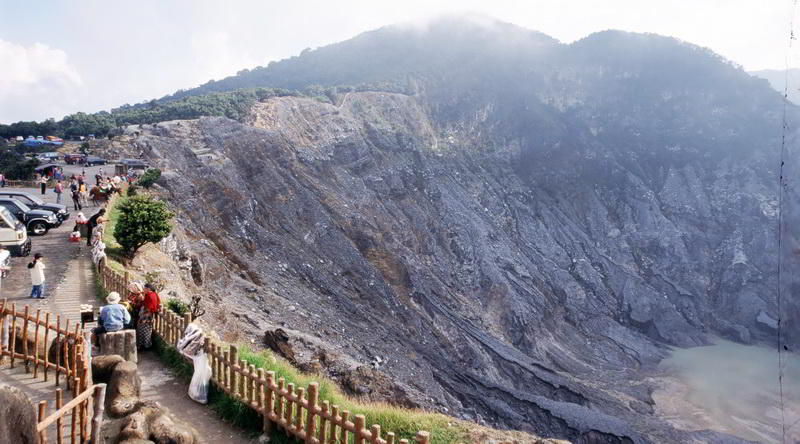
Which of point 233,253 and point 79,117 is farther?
point 79,117

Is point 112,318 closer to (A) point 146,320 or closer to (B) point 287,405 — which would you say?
(A) point 146,320

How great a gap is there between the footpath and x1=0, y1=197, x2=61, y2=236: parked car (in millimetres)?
336

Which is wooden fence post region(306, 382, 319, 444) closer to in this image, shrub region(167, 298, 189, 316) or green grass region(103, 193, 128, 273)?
shrub region(167, 298, 189, 316)

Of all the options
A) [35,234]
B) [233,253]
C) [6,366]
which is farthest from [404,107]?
[6,366]

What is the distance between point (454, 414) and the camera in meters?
24.6

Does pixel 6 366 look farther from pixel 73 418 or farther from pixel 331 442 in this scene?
pixel 331 442

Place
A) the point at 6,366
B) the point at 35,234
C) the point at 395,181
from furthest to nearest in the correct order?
the point at 395,181, the point at 35,234, the point at 6,366

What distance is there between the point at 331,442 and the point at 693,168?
2290 inches

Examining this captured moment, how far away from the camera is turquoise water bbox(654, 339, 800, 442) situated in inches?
1121

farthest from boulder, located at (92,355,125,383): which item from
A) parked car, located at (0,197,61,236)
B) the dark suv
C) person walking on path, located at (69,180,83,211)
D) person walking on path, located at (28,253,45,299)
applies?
person walking on path, located at (69,180,83,211)

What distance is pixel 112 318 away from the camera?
9.86m

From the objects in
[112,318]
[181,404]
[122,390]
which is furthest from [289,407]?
[112,318]

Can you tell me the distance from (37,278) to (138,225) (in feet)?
15.8

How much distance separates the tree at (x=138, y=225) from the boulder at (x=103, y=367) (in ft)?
35.8
